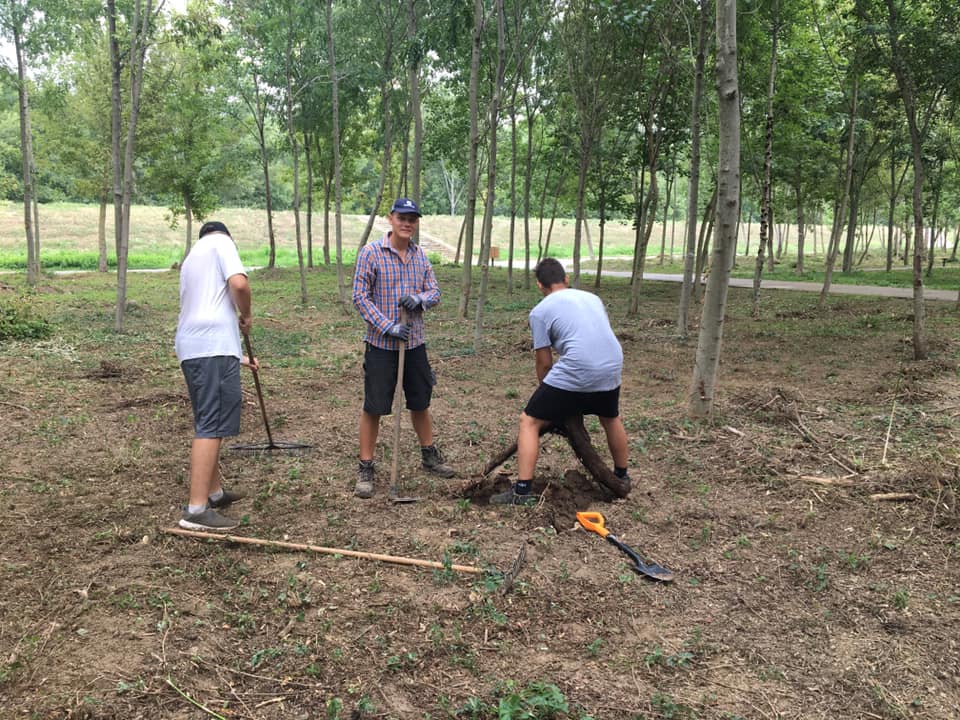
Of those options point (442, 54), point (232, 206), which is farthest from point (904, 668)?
point (232, 206)

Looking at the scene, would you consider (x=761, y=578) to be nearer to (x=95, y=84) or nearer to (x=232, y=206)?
(x=95, y=84)

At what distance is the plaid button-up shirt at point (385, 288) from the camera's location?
474 cm

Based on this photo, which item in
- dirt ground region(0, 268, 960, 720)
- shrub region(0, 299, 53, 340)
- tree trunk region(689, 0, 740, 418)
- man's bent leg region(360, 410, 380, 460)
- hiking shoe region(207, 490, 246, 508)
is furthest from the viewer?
shrub region(0, 299, 53, 340)

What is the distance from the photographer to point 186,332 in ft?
13.9

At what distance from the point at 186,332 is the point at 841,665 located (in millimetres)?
3942

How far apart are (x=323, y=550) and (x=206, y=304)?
66.6 inches

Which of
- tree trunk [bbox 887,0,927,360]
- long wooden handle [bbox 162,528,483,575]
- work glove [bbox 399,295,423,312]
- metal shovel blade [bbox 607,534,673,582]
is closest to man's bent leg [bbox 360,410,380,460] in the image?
work glove [bbox 399,295,423,312]

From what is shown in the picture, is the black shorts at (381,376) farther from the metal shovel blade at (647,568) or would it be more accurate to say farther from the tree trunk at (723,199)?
the tree trunk at (723,199)

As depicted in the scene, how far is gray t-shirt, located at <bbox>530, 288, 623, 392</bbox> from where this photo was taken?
429 centimetres

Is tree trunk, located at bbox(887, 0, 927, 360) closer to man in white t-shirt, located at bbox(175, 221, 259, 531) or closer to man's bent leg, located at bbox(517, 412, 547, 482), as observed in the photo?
man's bent leg, located at bbox(517, 412, 547, 482)

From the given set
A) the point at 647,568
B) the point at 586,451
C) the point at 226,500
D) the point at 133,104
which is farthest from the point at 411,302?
the point at 133,104

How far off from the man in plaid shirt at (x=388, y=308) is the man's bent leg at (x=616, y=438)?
1.37 m

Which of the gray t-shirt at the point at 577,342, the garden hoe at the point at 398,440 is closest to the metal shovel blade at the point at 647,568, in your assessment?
the gray t-shirt at the point at 577,342

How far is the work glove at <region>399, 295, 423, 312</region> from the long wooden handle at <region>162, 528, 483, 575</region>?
1706mm
